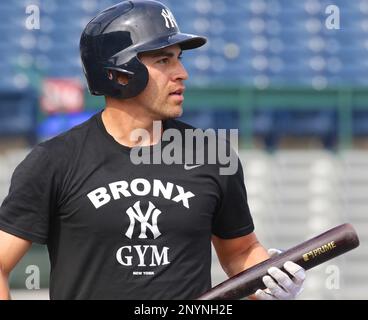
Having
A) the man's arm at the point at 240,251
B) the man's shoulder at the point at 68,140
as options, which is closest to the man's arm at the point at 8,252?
the man's shoulder at the point at 68,140

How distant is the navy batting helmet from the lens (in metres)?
3.31

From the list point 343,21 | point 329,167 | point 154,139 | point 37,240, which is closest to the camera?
point 37,240

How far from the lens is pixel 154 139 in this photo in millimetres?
3316

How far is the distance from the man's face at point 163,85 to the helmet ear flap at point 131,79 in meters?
0.02

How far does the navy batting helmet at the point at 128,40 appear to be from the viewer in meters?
3.31

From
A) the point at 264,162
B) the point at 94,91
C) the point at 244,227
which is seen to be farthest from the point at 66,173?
the point at 264,162

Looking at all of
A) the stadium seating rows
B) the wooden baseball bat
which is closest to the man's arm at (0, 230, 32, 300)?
the wooden baseball bat

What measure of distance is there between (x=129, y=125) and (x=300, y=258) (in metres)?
0.80
